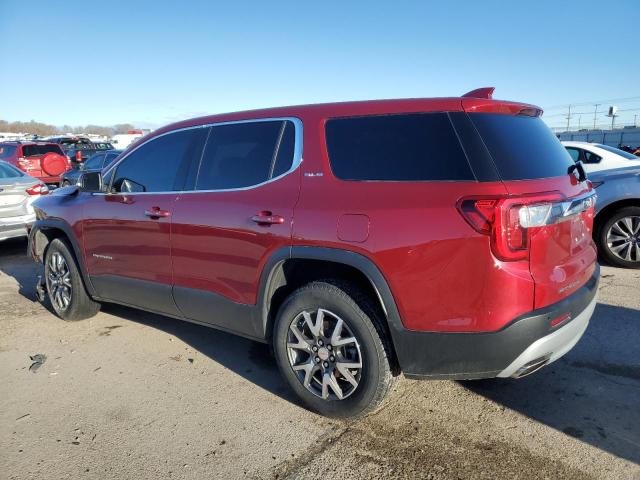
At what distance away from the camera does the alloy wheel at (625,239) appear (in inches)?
242

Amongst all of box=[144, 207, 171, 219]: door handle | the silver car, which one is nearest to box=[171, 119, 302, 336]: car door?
box=[144, 207, 171, 219]: door handle

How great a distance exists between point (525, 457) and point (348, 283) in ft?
4.37

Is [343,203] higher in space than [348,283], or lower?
higher

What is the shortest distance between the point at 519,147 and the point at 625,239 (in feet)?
14.7

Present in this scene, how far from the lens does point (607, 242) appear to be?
629 cm

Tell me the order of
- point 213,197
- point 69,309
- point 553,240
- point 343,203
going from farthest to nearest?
point 69,309 < point 213,197 < point 343,203 < point 553,240

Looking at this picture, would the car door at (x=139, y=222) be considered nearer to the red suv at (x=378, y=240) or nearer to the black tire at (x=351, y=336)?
the red suv at (x=378, y=240)

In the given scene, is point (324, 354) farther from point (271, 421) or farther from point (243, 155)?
point (243, 155)

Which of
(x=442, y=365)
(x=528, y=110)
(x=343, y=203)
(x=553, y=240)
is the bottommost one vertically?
(x=442, y=365)

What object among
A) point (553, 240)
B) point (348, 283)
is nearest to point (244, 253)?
point (348, 283)

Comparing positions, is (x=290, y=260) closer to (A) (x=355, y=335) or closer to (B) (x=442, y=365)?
(A) (x=355, y=335)

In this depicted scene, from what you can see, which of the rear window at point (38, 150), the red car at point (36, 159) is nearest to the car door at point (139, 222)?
the red car at point (36, 159)

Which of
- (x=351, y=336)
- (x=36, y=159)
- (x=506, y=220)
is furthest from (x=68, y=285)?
(x=36, y=159)

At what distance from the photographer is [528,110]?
3.04 m
